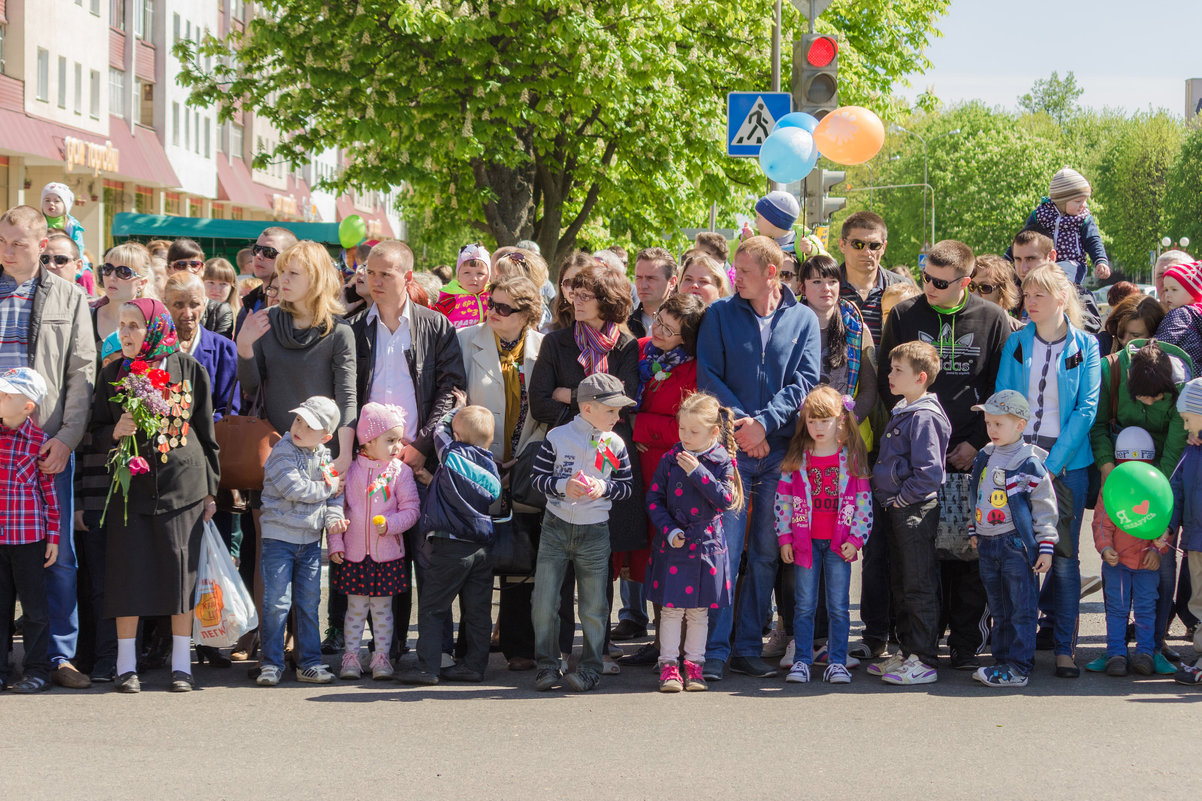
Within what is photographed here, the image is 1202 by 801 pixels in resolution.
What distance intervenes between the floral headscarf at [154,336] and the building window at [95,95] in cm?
3118

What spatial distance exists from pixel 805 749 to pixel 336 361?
3.18 m

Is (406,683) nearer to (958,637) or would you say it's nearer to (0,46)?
(958,637)

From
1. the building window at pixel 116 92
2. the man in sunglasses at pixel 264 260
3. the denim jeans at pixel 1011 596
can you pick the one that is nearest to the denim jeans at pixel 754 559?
the denim jeans at pixel 1011 596

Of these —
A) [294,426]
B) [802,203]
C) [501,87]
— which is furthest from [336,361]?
[501,87]

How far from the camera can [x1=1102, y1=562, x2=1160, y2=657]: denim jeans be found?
Answer: 7168mm

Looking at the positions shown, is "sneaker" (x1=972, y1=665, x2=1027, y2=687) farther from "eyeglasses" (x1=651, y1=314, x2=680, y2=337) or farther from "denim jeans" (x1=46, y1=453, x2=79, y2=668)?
"denim jeans" (x1=46, y1=453, x2=79, y2=668)

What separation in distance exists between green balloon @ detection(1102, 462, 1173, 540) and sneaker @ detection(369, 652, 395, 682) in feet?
12.7

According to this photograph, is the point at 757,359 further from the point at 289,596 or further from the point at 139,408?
the point at 139,408

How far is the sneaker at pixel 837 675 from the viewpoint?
6.95 metres

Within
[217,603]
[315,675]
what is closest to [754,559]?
[315,675]

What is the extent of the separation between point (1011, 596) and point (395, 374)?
11.4 feet

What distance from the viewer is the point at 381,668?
698 centimetres

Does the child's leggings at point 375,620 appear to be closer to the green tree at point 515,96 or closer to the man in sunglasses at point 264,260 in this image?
the man in sunglasses at point 264,260

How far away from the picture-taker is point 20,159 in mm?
30578
